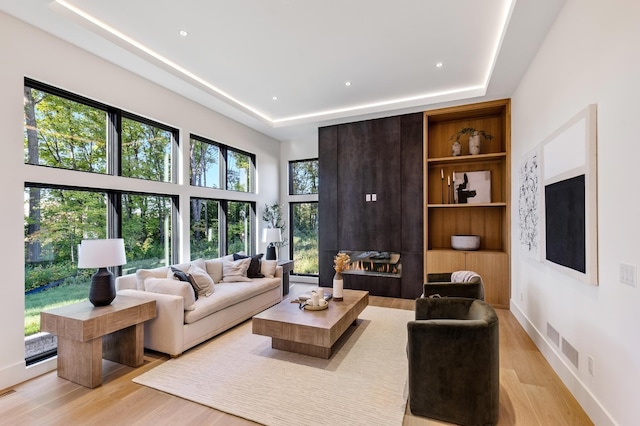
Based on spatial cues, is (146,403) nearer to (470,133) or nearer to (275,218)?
(275,218)

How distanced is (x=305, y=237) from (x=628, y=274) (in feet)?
18.7

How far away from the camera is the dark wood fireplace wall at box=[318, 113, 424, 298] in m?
5.49

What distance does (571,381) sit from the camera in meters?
2.51

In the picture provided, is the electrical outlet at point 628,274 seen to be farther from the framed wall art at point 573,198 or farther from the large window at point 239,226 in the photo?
the large window at point 239,226

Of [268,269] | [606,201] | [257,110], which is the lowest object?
[268,269]

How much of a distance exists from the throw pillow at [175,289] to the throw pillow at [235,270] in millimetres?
1141

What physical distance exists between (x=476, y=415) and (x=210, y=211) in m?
4.71

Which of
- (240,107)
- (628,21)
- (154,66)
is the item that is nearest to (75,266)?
(154,66)

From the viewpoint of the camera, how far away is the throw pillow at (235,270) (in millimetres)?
4633

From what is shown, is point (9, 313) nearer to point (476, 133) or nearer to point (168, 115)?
point (168, 115)

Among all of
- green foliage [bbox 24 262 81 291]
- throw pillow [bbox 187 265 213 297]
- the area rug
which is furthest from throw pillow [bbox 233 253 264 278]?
green foliage [bbox 24 262 81 291]

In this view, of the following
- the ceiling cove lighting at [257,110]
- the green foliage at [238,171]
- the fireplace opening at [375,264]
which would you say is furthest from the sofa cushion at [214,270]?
the ceiling cove lighting at [257,110]

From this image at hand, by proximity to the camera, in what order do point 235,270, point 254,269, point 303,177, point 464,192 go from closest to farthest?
1. point 235,270
2. point 254,269
3. point 464,192
4. point 303,177

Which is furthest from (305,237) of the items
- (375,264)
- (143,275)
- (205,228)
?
(143,275)
